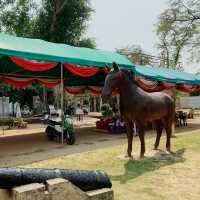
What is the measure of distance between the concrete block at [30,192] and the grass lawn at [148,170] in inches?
62.1

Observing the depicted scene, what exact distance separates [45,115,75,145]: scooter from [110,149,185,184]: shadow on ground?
11.0 ft

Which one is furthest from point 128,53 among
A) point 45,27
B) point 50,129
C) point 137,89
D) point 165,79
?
point 137,89

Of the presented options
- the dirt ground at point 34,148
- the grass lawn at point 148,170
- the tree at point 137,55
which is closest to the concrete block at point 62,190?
the grass lawn at point 148,170

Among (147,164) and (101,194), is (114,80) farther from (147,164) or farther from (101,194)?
(101,194)

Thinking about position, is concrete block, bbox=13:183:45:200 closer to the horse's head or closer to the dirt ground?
the horse's head

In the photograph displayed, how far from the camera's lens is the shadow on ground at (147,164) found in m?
7.02

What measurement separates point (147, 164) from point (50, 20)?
83.9 feet

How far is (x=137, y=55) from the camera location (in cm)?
4666

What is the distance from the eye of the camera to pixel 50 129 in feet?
43.2

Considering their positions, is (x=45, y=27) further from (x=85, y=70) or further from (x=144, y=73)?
(x=85, y=70)

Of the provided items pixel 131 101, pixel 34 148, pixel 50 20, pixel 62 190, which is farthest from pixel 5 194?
pixel 50 20

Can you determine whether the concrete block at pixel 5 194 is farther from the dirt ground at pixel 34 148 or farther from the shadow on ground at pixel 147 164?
the dirt ground at pixel 34 148

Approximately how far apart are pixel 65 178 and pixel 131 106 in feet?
13.8

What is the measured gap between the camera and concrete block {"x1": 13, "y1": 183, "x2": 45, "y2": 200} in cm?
432
